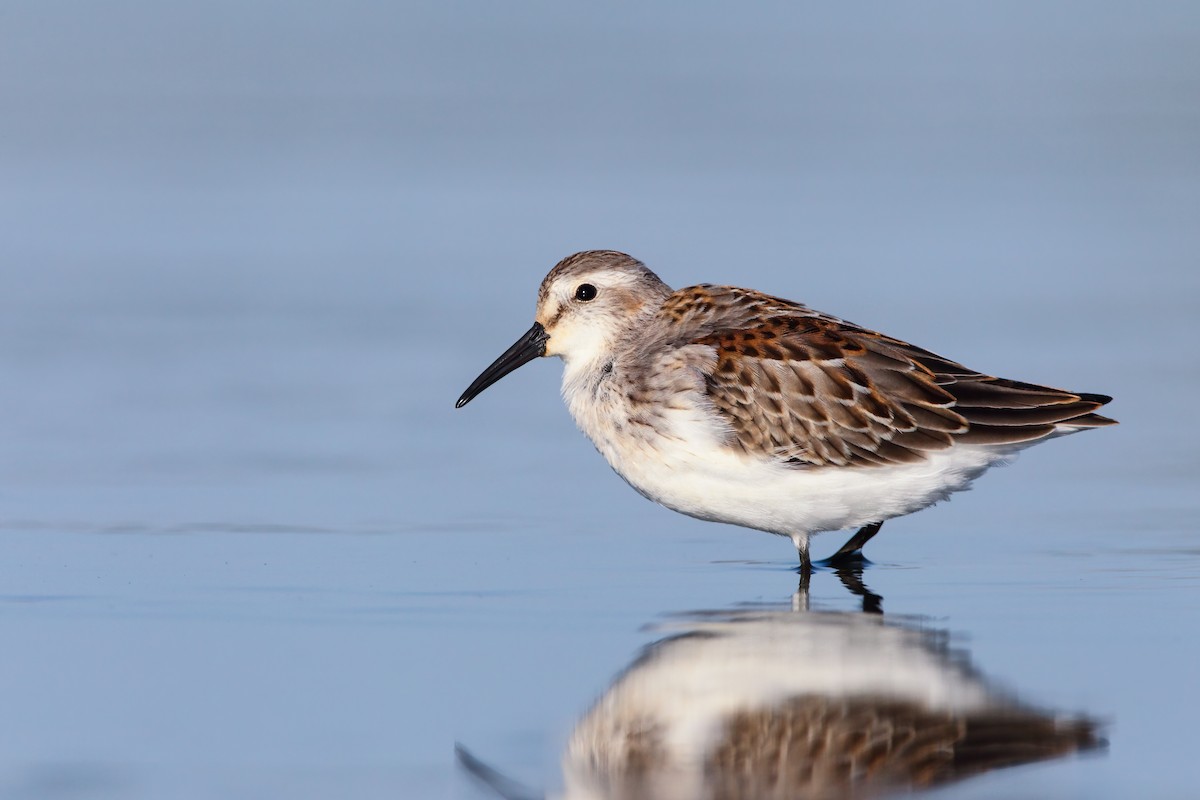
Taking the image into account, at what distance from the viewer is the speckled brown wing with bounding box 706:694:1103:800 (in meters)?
5.37

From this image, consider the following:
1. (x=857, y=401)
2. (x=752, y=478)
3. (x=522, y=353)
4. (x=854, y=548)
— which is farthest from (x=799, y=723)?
(x=522, y=353)

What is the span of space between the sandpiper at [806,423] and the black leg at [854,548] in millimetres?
38

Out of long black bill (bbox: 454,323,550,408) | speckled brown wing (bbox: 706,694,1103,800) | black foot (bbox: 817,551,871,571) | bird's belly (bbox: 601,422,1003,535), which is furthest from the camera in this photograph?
long black bill (bbox: 454,323,550,408)

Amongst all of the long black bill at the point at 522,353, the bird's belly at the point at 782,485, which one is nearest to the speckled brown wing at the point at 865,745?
the bird's belly at the point at 782,485

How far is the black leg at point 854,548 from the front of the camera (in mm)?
8945

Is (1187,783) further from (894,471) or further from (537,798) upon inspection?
(894,471)

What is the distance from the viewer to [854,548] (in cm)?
905

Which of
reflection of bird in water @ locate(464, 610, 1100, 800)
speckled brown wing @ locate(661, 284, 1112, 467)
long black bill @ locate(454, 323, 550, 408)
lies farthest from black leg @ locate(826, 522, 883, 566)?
long black bill @ locate(454, 323, 550, 408)

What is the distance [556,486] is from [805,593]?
2.51m

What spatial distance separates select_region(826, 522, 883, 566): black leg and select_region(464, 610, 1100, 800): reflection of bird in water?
6.02 ft

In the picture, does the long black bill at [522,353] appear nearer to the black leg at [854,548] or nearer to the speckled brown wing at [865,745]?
the black leg at [854,548]

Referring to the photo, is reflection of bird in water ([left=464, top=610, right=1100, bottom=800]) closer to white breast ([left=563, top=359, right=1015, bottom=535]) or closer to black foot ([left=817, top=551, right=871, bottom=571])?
white breast ([left=563, top=359, right=1015, bottom=535])

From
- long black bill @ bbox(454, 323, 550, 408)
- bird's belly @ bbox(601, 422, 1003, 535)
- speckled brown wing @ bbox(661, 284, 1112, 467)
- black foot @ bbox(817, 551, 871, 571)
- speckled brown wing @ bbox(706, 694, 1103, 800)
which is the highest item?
long black bill @ bbox(454, 323, 550, 408)

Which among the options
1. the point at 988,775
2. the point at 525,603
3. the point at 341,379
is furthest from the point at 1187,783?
the point at 341,379
